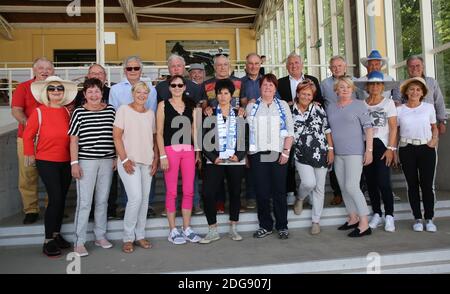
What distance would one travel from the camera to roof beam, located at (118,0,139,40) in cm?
1405

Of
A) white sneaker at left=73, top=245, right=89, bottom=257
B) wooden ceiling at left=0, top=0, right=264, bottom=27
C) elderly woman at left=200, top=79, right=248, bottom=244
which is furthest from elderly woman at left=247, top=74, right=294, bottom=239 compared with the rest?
wooden ceiling at left=0, top=0, right=264, bottom=27

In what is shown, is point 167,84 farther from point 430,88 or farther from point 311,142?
point 430,88

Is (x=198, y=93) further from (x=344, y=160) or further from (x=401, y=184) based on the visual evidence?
(x=401, y=184)

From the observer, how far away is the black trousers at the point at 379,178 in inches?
142

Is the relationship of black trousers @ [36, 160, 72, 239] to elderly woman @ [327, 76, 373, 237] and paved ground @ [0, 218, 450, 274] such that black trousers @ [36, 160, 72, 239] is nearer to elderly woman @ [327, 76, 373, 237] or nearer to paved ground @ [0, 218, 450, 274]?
paved ground @ [0, 218, 450, 274]

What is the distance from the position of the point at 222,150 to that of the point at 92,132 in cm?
112

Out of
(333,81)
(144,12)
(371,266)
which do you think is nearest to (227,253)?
(371,266)

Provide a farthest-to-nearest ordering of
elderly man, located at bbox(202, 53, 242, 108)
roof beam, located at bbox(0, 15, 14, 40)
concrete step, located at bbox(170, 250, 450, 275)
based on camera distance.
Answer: roof beam, located at bbox(0, 15, 14, 40), elderly man, located at bbox(202, 53, 242, 108), concrete step, located at bbox(170, 250, 450, 275)

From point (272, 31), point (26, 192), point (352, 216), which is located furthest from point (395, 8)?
point (272, 31)

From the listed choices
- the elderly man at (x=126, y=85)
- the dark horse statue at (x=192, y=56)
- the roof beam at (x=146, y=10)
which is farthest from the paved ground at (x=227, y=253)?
the dark horse statue at (x=192, y=56)

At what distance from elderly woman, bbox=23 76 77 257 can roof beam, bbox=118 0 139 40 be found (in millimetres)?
11595

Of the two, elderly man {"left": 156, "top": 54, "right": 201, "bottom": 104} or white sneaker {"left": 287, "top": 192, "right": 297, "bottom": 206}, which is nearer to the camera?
elderly man {"left": 156, "top": 54, "right": 201, "bottom": 104}

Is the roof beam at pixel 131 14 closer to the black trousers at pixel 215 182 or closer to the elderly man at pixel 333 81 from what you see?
the elderly man at pixel 333 81
